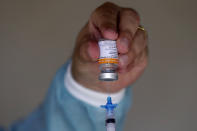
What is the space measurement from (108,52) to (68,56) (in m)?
0.83

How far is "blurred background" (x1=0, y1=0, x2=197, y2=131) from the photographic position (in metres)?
1.10

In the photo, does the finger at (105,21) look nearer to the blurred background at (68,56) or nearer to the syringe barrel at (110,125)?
the syringe barrel at (110,125)

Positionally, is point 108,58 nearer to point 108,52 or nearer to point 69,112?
point 108,52

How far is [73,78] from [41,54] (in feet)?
2.11

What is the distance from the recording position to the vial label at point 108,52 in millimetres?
386

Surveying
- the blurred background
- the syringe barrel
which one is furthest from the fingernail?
the blurred background

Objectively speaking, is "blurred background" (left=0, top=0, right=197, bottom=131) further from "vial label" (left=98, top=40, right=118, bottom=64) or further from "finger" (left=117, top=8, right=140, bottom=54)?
"vial label" (left=98, top=40, right=118, bottom=64)

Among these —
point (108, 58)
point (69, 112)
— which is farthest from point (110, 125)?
point (69, 112)

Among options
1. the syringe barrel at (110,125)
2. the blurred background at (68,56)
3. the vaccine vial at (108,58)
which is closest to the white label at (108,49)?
the vaccine vial at (108,58)

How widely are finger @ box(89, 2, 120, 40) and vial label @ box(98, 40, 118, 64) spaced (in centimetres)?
1

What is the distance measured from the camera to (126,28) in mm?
473

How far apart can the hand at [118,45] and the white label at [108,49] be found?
0.01 meters

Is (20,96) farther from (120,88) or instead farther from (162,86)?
(120,88)

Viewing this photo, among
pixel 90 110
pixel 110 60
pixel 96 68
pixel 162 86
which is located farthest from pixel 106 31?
pixel 162 86
